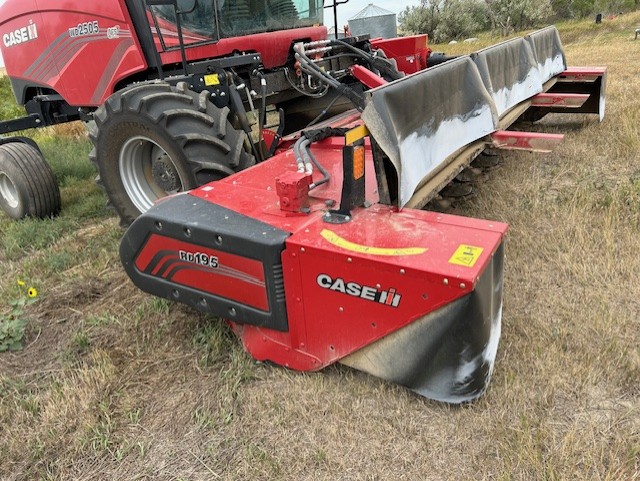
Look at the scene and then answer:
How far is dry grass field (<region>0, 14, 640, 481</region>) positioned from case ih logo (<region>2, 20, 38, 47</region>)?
2.49 m

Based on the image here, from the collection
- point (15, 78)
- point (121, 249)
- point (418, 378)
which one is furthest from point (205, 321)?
point (15, 78)

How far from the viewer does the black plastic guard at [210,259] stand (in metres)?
2.07

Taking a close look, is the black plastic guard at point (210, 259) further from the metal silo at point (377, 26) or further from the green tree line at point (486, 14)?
the green tree line at point (486, 14)

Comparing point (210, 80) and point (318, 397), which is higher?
point (210, 80)

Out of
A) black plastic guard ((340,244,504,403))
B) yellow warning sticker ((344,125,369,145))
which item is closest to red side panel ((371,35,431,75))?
yellow warning sticker ((344,125,369,145))

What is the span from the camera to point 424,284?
1.76 meters

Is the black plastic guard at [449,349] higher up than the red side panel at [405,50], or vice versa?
the red side panel at [405,50]

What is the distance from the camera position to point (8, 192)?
4691mm

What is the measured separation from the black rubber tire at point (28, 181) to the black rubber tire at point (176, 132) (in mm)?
1208

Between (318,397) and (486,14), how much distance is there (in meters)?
33.5

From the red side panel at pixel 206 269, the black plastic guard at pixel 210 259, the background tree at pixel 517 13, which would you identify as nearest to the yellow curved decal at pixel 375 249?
the black plastic guard at pixel 210 259

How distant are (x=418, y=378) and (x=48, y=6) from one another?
13.8 ft

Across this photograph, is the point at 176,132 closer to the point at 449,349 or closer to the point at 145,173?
the point at 145,173

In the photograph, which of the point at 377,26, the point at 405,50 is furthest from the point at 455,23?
the point at 405,50
